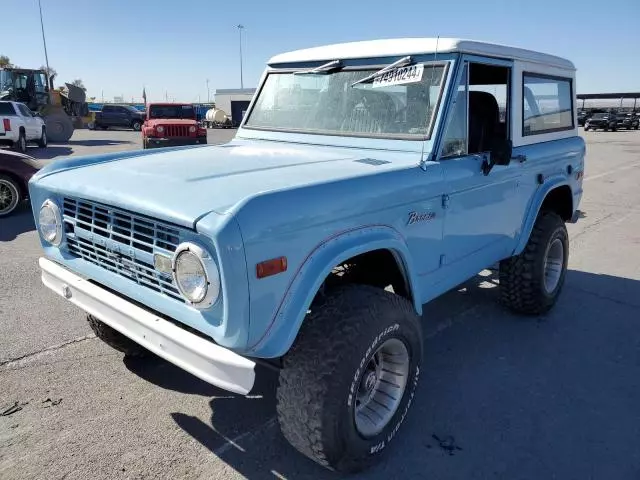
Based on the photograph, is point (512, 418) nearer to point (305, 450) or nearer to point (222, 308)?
point (305, 450)

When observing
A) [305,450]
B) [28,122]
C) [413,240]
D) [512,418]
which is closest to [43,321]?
[305,450]

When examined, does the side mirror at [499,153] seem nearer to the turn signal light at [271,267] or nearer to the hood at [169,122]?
the turn signal light at [271,267]

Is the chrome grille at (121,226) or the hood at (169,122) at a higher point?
the hood at (169,122)

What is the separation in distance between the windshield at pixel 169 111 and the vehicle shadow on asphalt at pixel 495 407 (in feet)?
51.5

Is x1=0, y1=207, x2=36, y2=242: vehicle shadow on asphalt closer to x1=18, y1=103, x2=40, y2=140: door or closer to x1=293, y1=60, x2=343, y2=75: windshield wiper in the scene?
x1=293, y1=60, x2=343, y2=75: windshield wiper

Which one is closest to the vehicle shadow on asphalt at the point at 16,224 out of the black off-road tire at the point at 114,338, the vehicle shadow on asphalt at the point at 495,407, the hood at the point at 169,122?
the black off-road tire at the point at 114,338

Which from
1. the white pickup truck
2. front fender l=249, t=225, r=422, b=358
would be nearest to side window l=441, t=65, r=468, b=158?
front fender l=249, t=225, r=422, b=358

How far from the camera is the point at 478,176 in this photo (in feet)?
10.4

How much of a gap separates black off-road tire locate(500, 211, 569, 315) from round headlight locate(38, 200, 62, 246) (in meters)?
3.32

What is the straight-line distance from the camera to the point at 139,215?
225 cm

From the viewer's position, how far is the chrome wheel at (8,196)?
7984mm

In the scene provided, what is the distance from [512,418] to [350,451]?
117 centimetres

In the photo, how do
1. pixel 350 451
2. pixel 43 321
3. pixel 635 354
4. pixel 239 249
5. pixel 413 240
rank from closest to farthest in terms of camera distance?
pixel 239 249 → pixel 350 451 → pixel 413 240 → pixel 635 354 → pixel 43 321

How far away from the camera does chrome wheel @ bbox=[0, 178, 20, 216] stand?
798 cm
